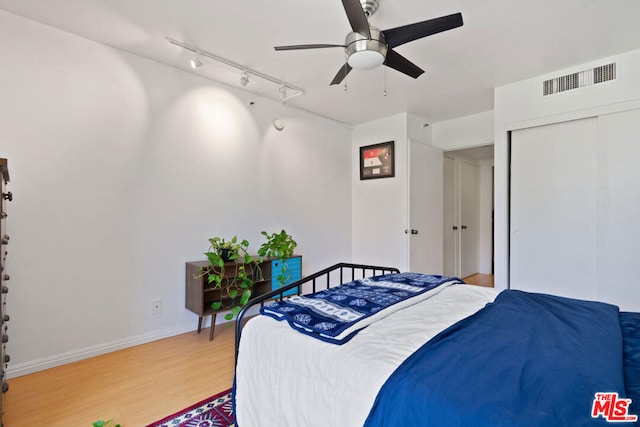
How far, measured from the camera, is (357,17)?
1659 mm

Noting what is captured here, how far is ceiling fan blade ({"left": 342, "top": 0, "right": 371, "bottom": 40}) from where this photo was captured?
1.58 meters

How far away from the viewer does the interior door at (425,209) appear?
4090mm

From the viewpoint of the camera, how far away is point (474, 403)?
791 millimetres

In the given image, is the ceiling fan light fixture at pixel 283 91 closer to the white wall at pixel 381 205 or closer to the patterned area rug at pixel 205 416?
the white wall at pixel 381 205

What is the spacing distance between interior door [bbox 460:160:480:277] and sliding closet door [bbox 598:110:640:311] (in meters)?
2.65

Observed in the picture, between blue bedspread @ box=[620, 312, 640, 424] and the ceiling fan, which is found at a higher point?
the ceiling fan

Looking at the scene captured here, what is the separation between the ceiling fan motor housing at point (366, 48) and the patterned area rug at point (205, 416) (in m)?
2.11

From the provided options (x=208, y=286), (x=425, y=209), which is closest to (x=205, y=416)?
(x=208, y=286)

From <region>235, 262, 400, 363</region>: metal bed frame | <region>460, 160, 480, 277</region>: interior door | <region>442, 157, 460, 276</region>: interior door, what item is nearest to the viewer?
<region>235, 262, 400, 363</region>: metal bed frame

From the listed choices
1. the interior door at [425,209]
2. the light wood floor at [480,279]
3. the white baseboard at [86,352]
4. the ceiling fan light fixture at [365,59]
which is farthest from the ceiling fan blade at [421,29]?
the light wood floor at [480,279]

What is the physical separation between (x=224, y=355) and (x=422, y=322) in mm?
1818

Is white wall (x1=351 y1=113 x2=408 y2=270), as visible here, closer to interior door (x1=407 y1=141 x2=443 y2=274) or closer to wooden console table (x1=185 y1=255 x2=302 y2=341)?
interior door (x1=407 y1=141 x2=443 y2=274)

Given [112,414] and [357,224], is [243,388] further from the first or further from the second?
[357,224]

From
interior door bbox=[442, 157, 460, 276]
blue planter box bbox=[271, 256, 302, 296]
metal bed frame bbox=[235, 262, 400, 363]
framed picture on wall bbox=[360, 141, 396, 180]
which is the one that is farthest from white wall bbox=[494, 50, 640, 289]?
blue planter box bbox=[271, 256, 302, 296]
